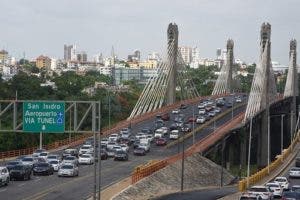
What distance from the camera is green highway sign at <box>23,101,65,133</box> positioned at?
41.7 meters

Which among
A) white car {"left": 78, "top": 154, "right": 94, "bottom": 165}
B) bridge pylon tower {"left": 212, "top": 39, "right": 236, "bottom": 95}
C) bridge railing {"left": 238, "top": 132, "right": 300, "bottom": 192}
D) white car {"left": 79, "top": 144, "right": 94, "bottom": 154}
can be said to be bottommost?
bridge railing {"left": 238, "top": 132, "right": 300, "bottom": 192}

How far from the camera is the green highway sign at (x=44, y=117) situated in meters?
41.7

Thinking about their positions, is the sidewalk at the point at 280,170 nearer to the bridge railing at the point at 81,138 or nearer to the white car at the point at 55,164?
the white car at the point at 55,164

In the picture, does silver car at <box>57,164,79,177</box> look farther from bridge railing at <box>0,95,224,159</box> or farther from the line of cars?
bridge railing at <box>0,95,224,159</box>

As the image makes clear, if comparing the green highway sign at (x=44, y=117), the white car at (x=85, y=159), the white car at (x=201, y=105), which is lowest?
the white car at (x=85, y=159)

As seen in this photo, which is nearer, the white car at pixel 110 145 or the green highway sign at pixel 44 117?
the green highway sign at pixel 44 117

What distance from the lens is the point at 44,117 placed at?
1645 inches

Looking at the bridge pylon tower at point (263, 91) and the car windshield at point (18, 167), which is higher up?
the bridge pylon tower at point (263, 91)

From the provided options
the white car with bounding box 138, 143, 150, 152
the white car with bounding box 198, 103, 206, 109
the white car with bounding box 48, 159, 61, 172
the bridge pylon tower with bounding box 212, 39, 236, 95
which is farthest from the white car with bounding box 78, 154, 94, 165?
the bridge pylon tower with bounding box 212, 39, 236, 95

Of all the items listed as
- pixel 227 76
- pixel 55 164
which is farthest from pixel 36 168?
pixel 227 76

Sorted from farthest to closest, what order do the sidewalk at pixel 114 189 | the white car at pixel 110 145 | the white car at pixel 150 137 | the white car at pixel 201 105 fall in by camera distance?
the white car at pixel 201 105 → the white car at pixel 150 137 → the white car at pixel 110 145 → the sidewalk at pixel 114 189

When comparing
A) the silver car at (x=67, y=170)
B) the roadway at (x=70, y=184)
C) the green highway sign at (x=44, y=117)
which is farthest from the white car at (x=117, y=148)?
the green highway sign at (x=44, y=117)

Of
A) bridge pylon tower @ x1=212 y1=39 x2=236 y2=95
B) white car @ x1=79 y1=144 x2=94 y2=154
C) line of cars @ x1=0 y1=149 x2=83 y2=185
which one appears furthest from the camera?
bridge pylon tower @ x1=212 y1=39 x2=236 y2=95

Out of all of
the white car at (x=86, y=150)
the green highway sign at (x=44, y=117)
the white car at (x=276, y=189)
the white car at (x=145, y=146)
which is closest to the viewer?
the green highway sign at (x=44, y=117)
